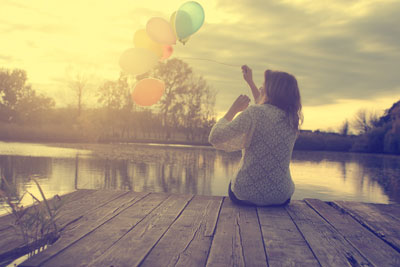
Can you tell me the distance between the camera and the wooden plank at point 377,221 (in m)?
2.03

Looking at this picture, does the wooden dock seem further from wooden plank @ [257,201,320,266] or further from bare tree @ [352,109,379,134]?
bare tree @ [352,109,379,134]

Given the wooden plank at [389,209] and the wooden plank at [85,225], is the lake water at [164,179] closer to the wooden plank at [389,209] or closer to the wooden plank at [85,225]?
the wooden plank at [85,225]

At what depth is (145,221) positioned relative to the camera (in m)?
2.14

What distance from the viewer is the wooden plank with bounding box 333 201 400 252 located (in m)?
2.03

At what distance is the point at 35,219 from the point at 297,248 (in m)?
1.23

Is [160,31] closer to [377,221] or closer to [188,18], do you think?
[188,18]

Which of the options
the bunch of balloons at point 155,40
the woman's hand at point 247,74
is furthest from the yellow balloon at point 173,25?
the woman's hand at point 247,74

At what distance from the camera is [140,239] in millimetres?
1802

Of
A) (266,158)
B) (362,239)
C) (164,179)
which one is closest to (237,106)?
(266,158)

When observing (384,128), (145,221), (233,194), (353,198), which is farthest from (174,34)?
(384,128)

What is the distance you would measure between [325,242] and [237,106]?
1025mm

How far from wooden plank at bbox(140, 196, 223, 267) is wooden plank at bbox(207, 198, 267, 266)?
4 cm

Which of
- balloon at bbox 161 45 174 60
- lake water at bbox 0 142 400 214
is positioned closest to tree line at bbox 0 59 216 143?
lake water at bbox 0 142 400 214

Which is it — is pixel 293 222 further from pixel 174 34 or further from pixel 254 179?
pixel 174 34
